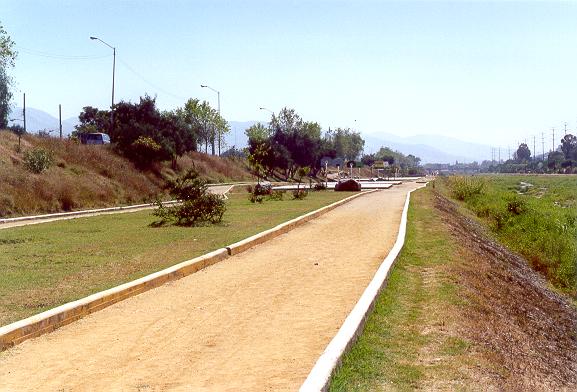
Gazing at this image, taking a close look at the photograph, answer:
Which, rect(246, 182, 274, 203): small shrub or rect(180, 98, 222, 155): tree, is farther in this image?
rect(180, 98, 222, 155): tree

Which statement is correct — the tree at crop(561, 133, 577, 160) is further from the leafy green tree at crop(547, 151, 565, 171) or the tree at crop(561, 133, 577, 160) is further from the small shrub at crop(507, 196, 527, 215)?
the small shrub at crop(507, 196, 527, 215)

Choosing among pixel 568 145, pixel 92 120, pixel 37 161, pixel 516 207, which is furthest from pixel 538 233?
pixel 568 145

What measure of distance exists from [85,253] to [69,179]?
76.5ft

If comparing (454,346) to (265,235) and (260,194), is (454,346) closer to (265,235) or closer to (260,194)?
(265,235)

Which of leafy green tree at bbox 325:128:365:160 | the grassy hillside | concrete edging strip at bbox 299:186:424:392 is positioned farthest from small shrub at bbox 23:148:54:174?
leafy green tree at bbox 325:128:365:160

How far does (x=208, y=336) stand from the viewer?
26.5 feet

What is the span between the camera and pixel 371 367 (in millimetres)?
6965

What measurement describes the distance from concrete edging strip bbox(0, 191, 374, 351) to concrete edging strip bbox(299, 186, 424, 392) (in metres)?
3.19

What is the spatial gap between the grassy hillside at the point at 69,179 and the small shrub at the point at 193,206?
8599 mm

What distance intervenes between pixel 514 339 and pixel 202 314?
13.6 feet

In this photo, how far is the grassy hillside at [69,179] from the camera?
1240 inches

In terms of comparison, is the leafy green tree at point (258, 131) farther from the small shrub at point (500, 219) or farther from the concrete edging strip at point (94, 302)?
the concrete edging strip at point (94, 302)

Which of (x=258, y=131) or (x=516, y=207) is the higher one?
(x=258, y=131)

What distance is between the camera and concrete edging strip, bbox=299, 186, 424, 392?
6.03 metres
